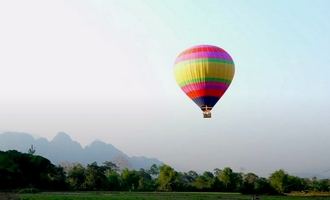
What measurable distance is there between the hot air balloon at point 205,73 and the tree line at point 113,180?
4642cm

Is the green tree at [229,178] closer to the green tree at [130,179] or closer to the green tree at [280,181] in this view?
the green tree at [280,181]

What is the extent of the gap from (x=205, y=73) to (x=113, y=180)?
63757 millimetres

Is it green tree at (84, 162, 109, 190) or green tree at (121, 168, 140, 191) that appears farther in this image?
green tree at (121, 168, 140, 191)

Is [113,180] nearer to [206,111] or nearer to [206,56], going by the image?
[206,111]

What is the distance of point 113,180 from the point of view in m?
97.2

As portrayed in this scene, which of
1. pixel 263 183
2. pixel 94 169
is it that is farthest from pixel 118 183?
pixel 263 183

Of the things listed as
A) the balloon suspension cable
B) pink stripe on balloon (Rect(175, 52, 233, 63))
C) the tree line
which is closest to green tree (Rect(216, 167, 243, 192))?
the tree line

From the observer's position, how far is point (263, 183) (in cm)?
9869

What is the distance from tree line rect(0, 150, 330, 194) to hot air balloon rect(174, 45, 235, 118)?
1827 inches

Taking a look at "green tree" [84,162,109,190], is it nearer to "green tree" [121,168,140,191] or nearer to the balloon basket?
"green tree" [121,168,140,191]

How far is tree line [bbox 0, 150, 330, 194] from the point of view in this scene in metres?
83.2

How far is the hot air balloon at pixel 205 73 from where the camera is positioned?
3809 cm

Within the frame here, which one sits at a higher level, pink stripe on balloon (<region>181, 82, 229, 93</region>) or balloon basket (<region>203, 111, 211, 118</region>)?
pink stripe on balloon (<region>181, 82, 229, 93</region>)

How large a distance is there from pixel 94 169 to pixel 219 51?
6093 centimetres
